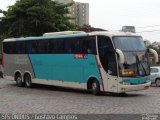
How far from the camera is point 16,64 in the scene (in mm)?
31891

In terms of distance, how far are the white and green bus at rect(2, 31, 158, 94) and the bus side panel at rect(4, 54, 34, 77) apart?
0.13 metres

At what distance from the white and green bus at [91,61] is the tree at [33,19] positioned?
1577cm

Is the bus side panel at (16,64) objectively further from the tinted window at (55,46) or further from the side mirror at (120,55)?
the side mirror at (120,55)

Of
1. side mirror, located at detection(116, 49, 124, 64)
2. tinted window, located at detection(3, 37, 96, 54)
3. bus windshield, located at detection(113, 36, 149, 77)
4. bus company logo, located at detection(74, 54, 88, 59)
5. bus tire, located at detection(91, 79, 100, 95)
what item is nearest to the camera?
side mirror, located at detection(116, 49, 124, 64)

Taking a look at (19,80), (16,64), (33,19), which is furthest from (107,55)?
(33,19)

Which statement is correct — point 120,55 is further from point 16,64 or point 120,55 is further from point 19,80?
point 16,64

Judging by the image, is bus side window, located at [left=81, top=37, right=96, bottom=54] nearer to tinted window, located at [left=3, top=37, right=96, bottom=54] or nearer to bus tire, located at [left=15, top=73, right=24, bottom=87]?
tinted window, located at [left=3, top=37, right=96, bottom=54]

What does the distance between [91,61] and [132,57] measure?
2318mm

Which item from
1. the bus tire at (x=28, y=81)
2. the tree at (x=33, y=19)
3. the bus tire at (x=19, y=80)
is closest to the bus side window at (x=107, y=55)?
the bus tire at (x=28, y=81)

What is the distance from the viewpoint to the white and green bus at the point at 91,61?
75.2ft

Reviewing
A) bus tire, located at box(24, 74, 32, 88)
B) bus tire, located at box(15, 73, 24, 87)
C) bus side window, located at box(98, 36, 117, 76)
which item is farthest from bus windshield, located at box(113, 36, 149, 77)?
bus tire, located at box(15, 73, 24, 87)

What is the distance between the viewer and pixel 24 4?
47.4 metres

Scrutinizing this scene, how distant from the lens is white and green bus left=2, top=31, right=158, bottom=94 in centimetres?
2292

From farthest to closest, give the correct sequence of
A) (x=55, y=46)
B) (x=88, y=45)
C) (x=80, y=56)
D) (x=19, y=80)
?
(x=19, y=80) < (x=55, y=46) < (x=80, y=56) < (x=88, y=45)
